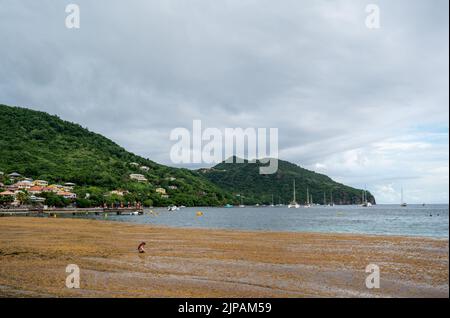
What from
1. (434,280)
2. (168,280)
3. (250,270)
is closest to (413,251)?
(434,280)

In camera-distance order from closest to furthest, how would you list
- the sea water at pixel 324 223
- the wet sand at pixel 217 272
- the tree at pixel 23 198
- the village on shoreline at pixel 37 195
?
the wet sand at pixel 217 272, the sea water at pixel 324 223, the village on shoreline at pixel 37 195, the tree at pixel 23 198

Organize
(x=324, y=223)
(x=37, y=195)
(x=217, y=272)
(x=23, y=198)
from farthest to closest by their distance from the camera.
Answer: (x=37, y=195) < (x=23, y=198) < (x=324, y=223) < (x=217, y=272)

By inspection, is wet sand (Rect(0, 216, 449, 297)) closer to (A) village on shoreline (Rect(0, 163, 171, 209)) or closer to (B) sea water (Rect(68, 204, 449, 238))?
(B) sea water (Rect(68, 204, 449, 238))

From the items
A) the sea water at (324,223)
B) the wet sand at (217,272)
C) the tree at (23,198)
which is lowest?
the sea water at (324,223)

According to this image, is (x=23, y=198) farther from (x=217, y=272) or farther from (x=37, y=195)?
(x=217, y=272)

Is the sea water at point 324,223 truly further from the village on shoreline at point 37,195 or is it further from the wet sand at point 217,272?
the village on shoreline at point 37,195

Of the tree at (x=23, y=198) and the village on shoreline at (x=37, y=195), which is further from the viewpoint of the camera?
the tree at (x=23, y=198)

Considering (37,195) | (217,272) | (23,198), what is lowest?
(217,272)

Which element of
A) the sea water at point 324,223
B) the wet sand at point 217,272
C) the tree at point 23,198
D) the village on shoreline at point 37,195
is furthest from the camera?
the tree at point 23,198

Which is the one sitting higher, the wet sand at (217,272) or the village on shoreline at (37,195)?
the village on shoreline at (37,195)

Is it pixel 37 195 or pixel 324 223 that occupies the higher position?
pixel 37 195

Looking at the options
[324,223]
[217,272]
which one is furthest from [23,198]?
[217,272]

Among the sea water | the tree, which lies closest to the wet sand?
the sea water

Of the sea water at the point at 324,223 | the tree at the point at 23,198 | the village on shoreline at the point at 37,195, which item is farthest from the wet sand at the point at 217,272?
the tree at the point at 23,198
